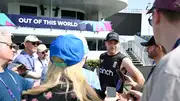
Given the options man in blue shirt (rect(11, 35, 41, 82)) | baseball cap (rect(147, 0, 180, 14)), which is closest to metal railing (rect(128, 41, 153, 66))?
man in blue shirt (rect(11, 35, 41, 82))

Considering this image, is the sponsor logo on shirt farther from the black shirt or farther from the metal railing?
the metal railing

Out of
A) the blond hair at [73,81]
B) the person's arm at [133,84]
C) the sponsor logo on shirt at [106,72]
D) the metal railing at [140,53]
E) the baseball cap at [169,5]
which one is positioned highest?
the baseball cap at [169,5]

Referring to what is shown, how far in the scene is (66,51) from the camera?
218cm

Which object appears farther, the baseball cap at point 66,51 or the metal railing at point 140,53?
the metal railing at point 140,53

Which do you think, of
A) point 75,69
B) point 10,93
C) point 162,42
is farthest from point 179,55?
point 10,93

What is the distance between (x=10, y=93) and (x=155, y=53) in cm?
153

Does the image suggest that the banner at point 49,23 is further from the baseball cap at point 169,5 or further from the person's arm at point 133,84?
the baseball cap at point 169,5

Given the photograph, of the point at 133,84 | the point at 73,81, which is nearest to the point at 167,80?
the point at 73,81

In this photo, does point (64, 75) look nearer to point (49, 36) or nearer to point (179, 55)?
point (179, 55)

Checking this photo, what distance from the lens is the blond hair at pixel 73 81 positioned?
2150 millimetres

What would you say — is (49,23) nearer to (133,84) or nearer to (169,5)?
(133,84)

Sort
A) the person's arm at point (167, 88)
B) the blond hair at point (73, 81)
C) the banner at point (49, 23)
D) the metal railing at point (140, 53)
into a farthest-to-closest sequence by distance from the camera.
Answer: the banner at point (49, 23)
the metal railing at point (140, 53)
the blond hair at point (73, 81)
the person's arm at point (167, 88)

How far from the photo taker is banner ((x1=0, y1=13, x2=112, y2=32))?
24.7 m

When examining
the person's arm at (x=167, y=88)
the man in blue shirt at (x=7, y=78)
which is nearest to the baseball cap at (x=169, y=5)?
the person's arm at (x=167, y=88)
